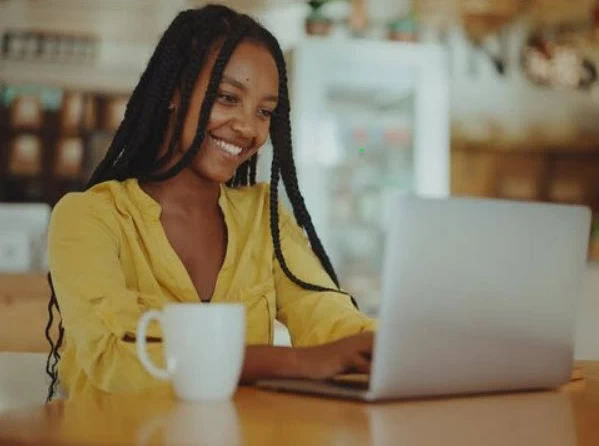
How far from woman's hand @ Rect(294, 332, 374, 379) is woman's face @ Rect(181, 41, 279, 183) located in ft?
1.46

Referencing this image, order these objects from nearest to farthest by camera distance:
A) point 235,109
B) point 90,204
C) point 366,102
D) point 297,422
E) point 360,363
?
point 297,422, point 360,363, point 90,204, point 235,109, point 366,102

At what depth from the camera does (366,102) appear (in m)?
5.02

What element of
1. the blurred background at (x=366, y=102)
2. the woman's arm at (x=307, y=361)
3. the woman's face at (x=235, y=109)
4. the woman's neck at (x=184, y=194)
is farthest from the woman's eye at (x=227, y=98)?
the blurred background at (x=366, y=102)

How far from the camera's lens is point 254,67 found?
1478 mm

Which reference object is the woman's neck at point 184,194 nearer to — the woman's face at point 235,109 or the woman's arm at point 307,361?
the woman's face at point 235,109

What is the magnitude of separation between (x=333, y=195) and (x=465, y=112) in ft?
3.28

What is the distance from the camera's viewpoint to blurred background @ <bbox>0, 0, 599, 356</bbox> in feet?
15.5

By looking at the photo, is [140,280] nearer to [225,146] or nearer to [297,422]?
[225,146]

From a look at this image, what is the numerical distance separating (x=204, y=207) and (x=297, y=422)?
716 millimetres

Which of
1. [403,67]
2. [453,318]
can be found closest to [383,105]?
[403,67]

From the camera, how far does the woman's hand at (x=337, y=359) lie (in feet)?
3.63

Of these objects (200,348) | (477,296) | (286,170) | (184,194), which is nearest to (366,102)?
(286,170)

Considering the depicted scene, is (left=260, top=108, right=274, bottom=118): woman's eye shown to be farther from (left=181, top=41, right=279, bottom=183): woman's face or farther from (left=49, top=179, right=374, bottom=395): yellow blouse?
(left=49, top=179, right=374, bottom=395): yellow blouse

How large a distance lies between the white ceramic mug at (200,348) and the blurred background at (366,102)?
333cm
